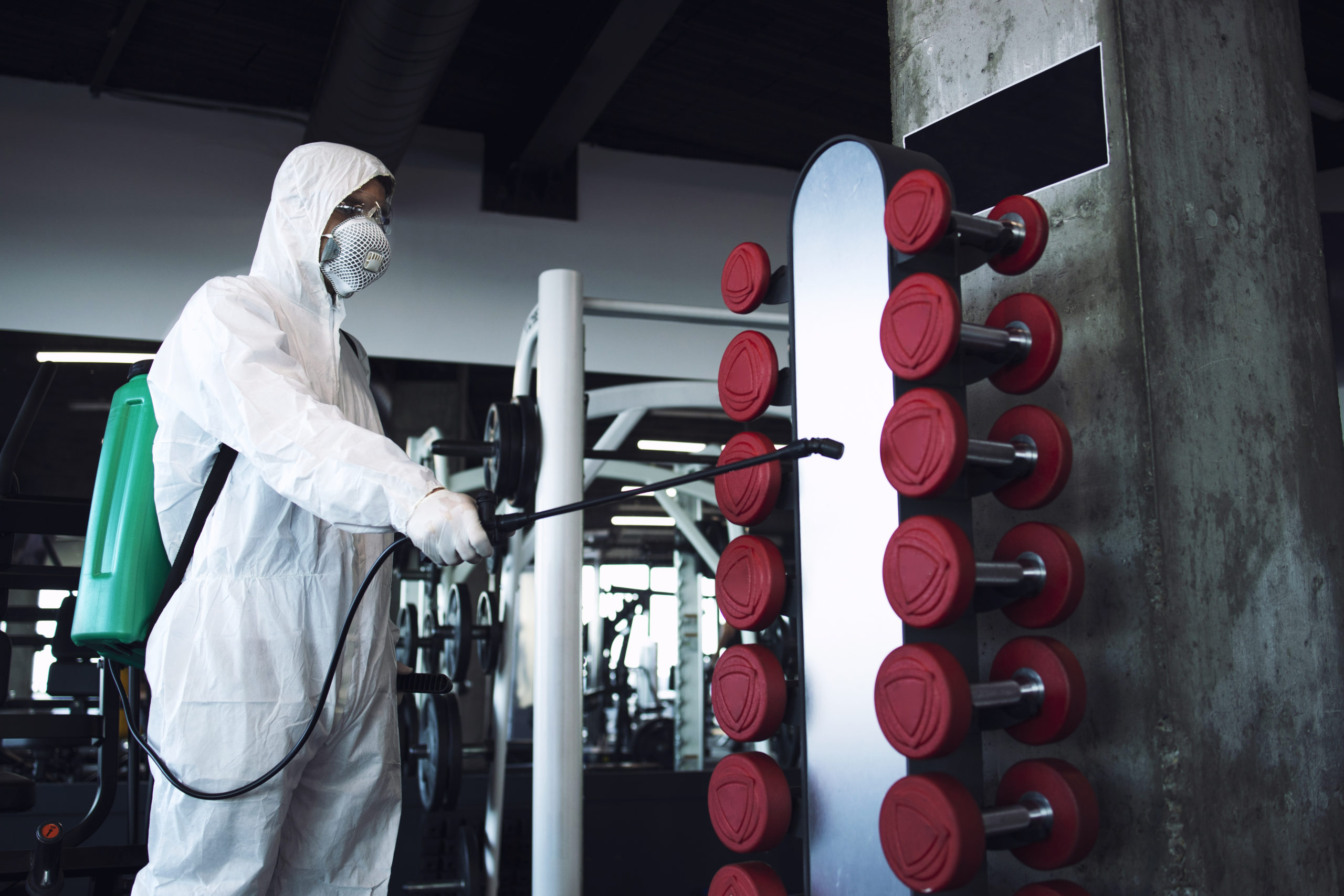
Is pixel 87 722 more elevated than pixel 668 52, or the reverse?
pixel 668 52

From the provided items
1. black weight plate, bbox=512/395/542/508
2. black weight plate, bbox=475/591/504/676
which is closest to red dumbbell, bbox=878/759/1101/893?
black weight plate, bbox=512/395/542/508

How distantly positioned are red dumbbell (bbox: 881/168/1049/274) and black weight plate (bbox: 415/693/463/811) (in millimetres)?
1900

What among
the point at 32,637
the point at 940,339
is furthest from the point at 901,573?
the point at 32,637

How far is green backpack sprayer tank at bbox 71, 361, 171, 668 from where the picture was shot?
1.40m

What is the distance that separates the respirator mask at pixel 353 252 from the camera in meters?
1.57

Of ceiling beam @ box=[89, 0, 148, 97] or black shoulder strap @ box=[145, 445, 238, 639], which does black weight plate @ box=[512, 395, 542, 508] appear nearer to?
black shoulder strap @ box=[145, 445, 238, 639]

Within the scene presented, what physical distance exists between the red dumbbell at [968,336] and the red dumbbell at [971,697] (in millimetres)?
270

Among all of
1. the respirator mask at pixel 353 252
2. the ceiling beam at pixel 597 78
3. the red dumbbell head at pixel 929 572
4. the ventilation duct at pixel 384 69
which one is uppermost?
the ceiling beam at pixel 597 78

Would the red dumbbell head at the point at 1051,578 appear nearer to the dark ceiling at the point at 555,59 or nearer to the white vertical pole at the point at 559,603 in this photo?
the white vertical pole at the point at 559,603

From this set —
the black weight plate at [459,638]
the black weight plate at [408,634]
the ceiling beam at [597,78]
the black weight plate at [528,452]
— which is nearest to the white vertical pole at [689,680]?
the black weight plate at [408,634]

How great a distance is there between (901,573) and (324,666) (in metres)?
0.83

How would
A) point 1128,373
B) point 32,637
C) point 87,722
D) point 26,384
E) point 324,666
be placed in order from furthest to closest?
1. point 26,384
2. point 32,637
3. point 87,722
4. point 324,666
5. point 1128,373

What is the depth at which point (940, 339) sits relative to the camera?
0.96 metres

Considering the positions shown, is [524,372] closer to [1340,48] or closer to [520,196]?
[520,196]
